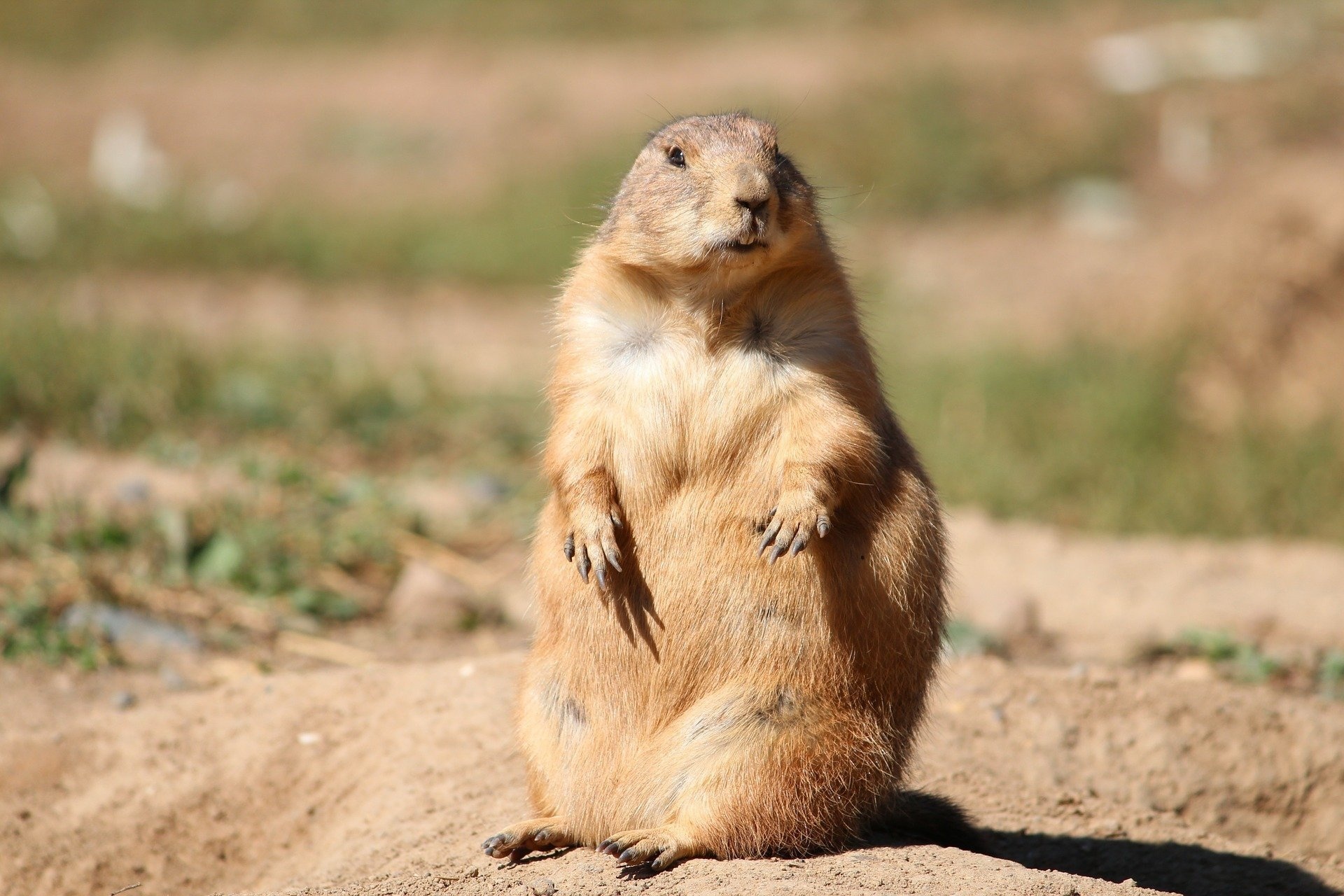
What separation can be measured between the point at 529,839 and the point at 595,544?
30.9 inches

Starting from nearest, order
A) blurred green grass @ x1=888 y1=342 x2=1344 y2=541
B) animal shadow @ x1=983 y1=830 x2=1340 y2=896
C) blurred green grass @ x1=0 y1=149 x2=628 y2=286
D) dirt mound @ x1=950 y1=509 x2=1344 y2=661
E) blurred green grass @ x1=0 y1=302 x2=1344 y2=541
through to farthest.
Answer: animal shadow @ x1=983 y1=830 x2=1340 y2=896 < dirt mound @ x1=950 y1=509 x2=1344 y2=661 < blurred green grass @ x1=0 y1=302 x2=1344 y2=541 < blurred green grass @ x1=888 y1=342 x2=1344 y2=541 < blurred green grass @ x1=0 y1=149 x2=628 y2=286

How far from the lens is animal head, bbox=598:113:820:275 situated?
320 cm

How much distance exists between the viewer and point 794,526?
312 cm

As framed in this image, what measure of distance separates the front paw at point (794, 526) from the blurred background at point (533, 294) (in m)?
1.38

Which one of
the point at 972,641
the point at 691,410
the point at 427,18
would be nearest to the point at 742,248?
the point at 691,410

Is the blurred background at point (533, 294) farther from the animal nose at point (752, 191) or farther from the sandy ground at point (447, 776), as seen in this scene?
the animal nose at point (752, 191)

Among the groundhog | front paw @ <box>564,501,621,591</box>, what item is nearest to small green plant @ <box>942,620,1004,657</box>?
the groundhog

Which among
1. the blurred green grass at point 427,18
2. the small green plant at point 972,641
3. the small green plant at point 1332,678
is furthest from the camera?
the blurred green grass at point 427,18

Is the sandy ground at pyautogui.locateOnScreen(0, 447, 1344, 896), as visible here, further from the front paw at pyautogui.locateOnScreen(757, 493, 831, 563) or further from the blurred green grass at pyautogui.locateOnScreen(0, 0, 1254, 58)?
the blurred green grass at pyautogui.locateOnScreen(0, 0, 1254, 58)

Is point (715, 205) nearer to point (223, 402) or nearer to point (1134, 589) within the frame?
point (1134, 589)

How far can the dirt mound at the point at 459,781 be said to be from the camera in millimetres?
4023

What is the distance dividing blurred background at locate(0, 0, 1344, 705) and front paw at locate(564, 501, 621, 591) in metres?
1.19

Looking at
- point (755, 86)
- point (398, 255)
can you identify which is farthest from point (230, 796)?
point (755, 86)

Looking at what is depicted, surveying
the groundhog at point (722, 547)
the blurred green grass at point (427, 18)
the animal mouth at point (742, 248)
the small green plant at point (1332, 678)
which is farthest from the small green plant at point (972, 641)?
the blurred green grass at point (427, 18)
